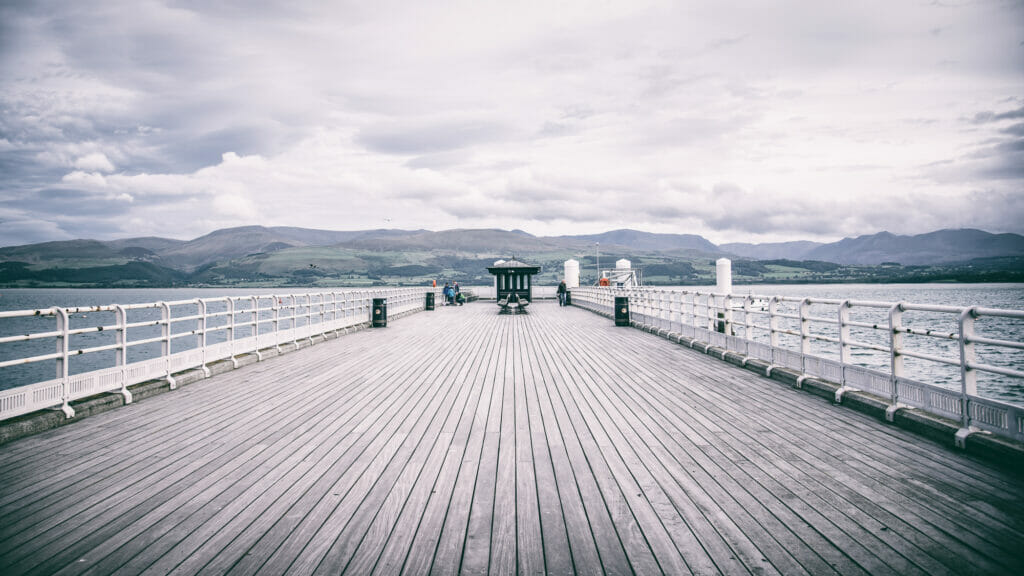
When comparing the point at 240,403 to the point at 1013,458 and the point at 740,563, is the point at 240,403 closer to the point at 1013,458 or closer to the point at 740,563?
the point at 740,563

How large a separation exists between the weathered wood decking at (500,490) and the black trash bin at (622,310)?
9993 millimetres

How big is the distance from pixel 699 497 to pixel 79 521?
3.74 metres

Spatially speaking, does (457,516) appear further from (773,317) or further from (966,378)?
(773,317)

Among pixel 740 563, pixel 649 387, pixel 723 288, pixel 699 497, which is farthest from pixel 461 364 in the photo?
pixel 723 288

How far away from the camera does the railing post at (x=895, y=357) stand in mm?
4824

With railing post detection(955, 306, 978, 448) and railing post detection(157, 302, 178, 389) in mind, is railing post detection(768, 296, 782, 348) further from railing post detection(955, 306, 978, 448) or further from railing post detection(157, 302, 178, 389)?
railing post detection(157, 302, 178, 389)

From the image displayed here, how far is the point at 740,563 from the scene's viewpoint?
250cm

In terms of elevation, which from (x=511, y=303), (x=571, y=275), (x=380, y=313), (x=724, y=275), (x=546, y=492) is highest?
(x=571, y=275)

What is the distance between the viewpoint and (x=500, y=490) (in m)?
3.42

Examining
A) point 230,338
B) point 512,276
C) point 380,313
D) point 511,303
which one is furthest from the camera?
point 512,276

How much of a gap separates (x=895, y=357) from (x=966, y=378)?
2.82ft

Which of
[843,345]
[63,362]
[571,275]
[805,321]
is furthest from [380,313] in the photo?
[571,275]

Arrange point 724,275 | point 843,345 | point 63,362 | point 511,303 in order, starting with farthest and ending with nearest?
point 511,303, point 724,275, point 843,345, point 63,362

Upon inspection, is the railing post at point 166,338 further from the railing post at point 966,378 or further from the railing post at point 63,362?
the railing post at point 966,378
